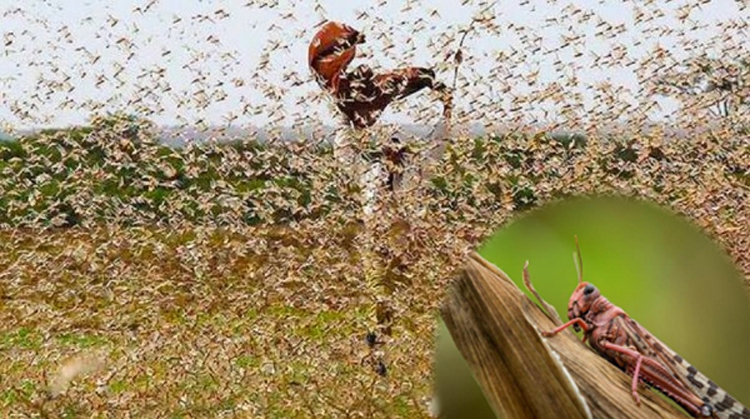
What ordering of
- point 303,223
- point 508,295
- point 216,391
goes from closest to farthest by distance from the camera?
point 508,295
point 216,391
point 303,223

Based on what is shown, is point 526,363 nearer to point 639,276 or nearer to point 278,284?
point 639,276

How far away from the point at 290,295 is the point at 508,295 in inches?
183

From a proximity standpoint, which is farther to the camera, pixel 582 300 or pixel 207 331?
pixel 207 331

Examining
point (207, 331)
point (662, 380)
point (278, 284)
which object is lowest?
point (207, 331)

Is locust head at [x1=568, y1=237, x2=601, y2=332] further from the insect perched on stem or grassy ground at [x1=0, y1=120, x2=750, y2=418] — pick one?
grassy ground at [x1=0, y1=120, x2=750, y2=418]

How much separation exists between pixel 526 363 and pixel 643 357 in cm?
7

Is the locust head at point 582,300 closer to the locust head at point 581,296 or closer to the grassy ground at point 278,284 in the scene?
the locust head at point 581,296

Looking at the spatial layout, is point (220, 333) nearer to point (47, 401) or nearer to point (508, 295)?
point (47, 401)

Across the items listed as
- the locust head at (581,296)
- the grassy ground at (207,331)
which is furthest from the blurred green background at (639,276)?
the grassy ground at (207,331)

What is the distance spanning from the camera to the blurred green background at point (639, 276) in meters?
0.52

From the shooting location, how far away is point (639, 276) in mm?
530

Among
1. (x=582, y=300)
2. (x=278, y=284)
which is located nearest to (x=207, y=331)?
(x=278, y=284)

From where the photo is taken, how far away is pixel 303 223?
17.5 ft

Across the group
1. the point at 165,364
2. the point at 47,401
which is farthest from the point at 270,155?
the point at 47,401
